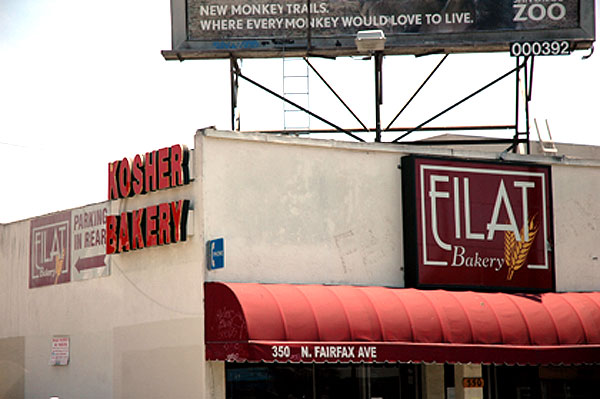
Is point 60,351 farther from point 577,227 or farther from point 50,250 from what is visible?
point 577,227

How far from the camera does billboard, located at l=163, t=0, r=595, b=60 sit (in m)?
21.9

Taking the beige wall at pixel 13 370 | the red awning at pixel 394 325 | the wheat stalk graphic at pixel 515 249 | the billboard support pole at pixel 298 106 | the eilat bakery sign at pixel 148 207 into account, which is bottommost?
the beige wall at pixel 13 370

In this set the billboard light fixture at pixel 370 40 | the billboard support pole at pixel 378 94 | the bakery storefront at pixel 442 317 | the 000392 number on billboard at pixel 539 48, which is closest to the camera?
the bakery storefront at pixel 442 317

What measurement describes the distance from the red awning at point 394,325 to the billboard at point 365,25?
20.2 feet

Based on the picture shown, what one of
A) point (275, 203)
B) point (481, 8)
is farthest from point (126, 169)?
point (481, 8)

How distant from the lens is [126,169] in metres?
17.8

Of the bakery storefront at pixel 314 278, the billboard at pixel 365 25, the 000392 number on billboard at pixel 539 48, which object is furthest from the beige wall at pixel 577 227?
the billboard at pixel 365 25

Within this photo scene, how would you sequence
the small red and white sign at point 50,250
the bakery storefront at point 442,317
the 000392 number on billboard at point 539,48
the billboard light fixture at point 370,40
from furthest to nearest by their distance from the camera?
the 000392 number on billboard at point 539,48
the small red and white sign at point 50,250
the billboard light fixture at point 370,40
the bakery storefront at point 442,317

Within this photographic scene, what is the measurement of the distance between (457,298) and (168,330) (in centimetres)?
500

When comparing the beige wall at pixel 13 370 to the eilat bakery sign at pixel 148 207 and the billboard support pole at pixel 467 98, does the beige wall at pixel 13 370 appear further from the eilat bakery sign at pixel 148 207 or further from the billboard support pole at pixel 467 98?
the billboard support pole at pixel 467 98

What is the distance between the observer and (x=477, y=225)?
741 inches

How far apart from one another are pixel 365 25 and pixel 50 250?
8.19 meters

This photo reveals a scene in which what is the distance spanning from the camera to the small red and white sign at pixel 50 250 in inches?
773

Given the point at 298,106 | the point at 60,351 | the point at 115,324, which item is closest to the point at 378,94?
the point at 298,106
